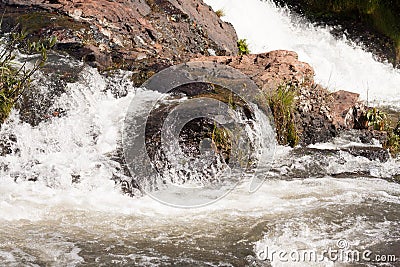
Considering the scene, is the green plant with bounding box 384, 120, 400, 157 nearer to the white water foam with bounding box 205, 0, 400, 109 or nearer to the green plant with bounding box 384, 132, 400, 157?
the green plant with bounding box 384, 132, 400, 157

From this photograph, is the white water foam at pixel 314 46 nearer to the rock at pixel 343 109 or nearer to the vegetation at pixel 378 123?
the rock at pixel 343 109

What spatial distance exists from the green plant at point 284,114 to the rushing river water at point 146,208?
0.28m

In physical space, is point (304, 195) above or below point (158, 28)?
below

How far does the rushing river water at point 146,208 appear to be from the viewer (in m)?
4.93

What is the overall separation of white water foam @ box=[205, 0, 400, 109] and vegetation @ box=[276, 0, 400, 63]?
1.88 feet

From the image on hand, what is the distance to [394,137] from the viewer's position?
315 inches

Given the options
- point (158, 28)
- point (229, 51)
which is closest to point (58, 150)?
point (158, 28)

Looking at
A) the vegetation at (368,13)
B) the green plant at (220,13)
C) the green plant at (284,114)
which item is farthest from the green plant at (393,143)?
the vegetation at (368,13)

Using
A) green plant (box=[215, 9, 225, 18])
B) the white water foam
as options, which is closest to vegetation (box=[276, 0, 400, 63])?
the white water foam

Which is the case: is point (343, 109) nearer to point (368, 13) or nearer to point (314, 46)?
point (314, 46)

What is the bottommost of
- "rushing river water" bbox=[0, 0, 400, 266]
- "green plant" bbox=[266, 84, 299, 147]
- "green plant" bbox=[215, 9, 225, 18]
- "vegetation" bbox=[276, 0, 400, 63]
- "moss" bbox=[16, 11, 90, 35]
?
"rushing river water" bbox=[0, 0, 400, 266]

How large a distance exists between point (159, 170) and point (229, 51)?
15.3ft

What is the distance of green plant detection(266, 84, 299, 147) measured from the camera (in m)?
7.61

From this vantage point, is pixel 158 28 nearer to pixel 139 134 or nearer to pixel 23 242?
pixel 139 134
